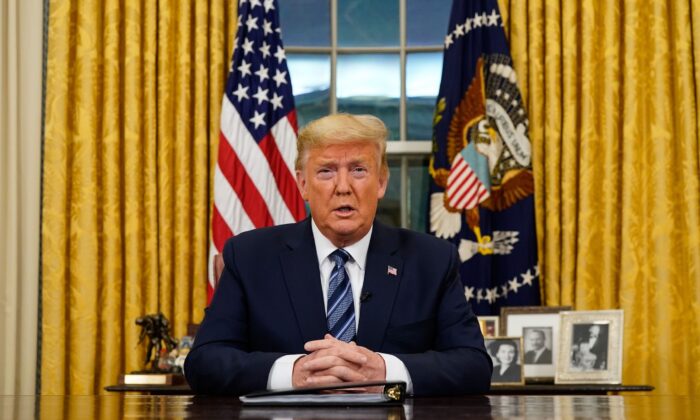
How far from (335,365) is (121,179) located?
2.76 meters

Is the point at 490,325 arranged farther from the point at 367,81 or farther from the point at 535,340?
the point at 367,81

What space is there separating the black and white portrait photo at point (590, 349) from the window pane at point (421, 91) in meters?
1.39

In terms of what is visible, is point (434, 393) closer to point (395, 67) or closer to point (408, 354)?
point (408, 354)

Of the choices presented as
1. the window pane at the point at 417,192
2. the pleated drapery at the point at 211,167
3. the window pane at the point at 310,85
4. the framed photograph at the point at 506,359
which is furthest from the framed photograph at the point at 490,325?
the window pane at the point at 310,85

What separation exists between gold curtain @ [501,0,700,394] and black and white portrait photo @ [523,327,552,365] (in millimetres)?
324

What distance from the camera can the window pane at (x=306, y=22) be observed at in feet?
17.1

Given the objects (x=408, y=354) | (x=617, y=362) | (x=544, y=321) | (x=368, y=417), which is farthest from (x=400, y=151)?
(x=368, y=417)

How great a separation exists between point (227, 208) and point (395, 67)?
1227mm

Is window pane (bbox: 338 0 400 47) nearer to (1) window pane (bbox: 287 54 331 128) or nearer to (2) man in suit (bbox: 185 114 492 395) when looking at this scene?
(1) window pane (bbox: 287 54 331 128)

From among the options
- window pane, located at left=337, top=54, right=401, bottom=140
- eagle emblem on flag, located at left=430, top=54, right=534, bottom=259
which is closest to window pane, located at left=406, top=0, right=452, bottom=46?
window pane, located at left=337, top=54, right=401, bottom=140

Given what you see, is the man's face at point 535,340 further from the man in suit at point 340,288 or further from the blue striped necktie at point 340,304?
the blue striped necktie at point 340,304

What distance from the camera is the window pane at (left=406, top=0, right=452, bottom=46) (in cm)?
A: 521

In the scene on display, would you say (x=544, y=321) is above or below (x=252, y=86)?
below

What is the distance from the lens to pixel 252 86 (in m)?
4.75
